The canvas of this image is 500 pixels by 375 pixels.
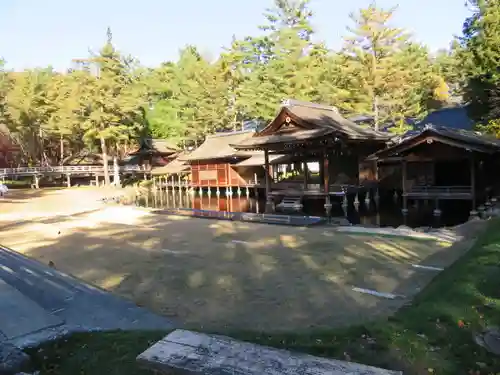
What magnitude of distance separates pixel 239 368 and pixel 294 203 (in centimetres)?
2044

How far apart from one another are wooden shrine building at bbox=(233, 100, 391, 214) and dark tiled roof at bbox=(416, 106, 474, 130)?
9.61m

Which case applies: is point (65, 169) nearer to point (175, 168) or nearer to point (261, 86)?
point (175, 168)

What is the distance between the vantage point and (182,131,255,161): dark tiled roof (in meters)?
29.8

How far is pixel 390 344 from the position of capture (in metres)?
3.31

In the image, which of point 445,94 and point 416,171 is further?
point 445,94

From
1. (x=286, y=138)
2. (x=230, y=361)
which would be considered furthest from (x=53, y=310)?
(x=286, y=138)

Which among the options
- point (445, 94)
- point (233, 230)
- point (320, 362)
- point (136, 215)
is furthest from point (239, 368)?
point (445, 94)

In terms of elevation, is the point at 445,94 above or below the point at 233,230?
above

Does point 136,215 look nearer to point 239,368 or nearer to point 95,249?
point 95,249

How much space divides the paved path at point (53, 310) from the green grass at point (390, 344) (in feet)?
1.93

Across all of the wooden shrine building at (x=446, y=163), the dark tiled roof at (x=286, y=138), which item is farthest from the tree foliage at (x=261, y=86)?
the dark tiled roof at (x=286, y=138)

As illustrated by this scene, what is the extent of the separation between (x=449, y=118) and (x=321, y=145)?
54.1 feet

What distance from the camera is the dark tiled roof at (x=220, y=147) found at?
29828 millimetres

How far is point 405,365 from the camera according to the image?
298 cm
